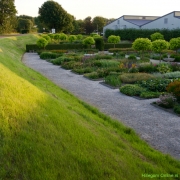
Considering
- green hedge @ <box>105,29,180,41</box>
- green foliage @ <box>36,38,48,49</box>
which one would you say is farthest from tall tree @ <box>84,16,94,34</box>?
green foliage @ <box>36,38,48,49</box>

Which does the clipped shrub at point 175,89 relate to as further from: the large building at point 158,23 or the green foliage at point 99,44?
the large building at point 158,23

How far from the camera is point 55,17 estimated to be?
201ft

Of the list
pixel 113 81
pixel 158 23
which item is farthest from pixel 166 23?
pixel 113 81

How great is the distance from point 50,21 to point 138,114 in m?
57.8

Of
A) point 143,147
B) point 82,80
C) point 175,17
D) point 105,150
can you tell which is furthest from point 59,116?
point 175,17

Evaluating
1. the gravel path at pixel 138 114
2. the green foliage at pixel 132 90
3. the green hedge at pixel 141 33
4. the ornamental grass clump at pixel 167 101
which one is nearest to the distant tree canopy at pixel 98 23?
the green hedge at pixel 141 33

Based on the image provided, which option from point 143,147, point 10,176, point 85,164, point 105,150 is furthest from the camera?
point 143,147

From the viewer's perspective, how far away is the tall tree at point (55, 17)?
61.2 meters

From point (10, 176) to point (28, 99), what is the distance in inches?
95.9

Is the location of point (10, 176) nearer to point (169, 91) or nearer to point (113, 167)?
point (113, 167)

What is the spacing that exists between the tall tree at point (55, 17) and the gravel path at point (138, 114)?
170ft

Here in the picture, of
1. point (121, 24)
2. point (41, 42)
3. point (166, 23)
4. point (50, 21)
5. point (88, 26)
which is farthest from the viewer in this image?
point (88, 26)

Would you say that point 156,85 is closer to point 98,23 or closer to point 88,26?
point 88,26

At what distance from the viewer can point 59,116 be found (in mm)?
5035
